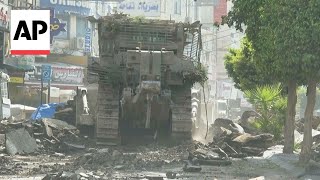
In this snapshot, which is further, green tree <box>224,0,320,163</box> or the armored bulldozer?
the armored bulldozer

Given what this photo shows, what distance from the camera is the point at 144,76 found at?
16.4 metres

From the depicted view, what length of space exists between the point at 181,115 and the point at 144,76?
2.06m

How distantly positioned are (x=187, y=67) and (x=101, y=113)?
2.78 metres

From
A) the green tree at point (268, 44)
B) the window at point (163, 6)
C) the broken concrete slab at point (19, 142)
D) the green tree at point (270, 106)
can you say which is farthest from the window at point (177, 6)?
the broken concrete slab at point (19, 142)

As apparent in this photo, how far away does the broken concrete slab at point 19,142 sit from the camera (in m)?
16.1

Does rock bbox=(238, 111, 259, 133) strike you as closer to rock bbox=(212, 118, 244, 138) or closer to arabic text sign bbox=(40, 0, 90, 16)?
rock bbox=(212, 118, 244, 138)

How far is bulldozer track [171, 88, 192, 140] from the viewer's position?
58.0ft

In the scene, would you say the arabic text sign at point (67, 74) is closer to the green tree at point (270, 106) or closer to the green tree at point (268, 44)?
the green tree at point (270, 106)

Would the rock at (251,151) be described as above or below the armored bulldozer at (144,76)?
below

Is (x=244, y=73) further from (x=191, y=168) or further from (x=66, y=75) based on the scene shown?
(x=66, y=75)

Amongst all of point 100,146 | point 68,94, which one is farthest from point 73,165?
point 68,94

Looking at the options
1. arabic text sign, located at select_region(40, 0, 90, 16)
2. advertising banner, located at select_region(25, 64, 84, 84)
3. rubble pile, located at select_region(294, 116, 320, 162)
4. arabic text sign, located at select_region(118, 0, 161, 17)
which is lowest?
rubble pile, located at select_region(294, 116, 320, 162)

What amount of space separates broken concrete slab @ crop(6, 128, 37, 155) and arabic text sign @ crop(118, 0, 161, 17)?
63.0 metres

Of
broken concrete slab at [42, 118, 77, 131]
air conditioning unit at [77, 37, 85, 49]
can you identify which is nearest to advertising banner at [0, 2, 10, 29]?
broken concrete slab at [42, 118, 77, 131]
